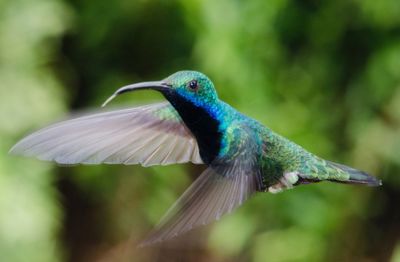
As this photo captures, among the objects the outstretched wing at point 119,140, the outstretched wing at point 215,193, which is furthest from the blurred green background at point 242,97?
the outstretched wing at point 215,193

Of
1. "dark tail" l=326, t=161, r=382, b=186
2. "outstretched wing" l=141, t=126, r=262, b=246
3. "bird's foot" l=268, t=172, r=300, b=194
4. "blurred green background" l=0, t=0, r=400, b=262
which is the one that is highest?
"outstretched wing" l=141, t=126, r=262, b=246

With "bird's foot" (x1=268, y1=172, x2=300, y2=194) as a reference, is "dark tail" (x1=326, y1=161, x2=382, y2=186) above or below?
above

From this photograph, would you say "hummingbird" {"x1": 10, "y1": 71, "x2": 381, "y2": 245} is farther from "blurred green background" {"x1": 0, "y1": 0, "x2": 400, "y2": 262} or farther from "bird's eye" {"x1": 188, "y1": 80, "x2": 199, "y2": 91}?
"blurred green background" {"x1": 0, "y1": 0, "x2": 400, "y2": 262}

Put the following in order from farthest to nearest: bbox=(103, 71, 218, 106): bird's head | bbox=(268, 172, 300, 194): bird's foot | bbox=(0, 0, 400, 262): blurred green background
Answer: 1. bbox=(0, 0, 400, 262): blurred green background
2. bbox=(268, 172, 300, 194): bird's foot
3. bbox=(103, 71, 218, 106): bird's head

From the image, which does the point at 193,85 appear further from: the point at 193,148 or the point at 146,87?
the point at 193,148

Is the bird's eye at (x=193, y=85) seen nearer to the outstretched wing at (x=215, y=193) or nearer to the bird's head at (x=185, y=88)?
the bird's head at (x=185, y=88)

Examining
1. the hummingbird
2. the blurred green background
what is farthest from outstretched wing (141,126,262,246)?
the blurred green background
